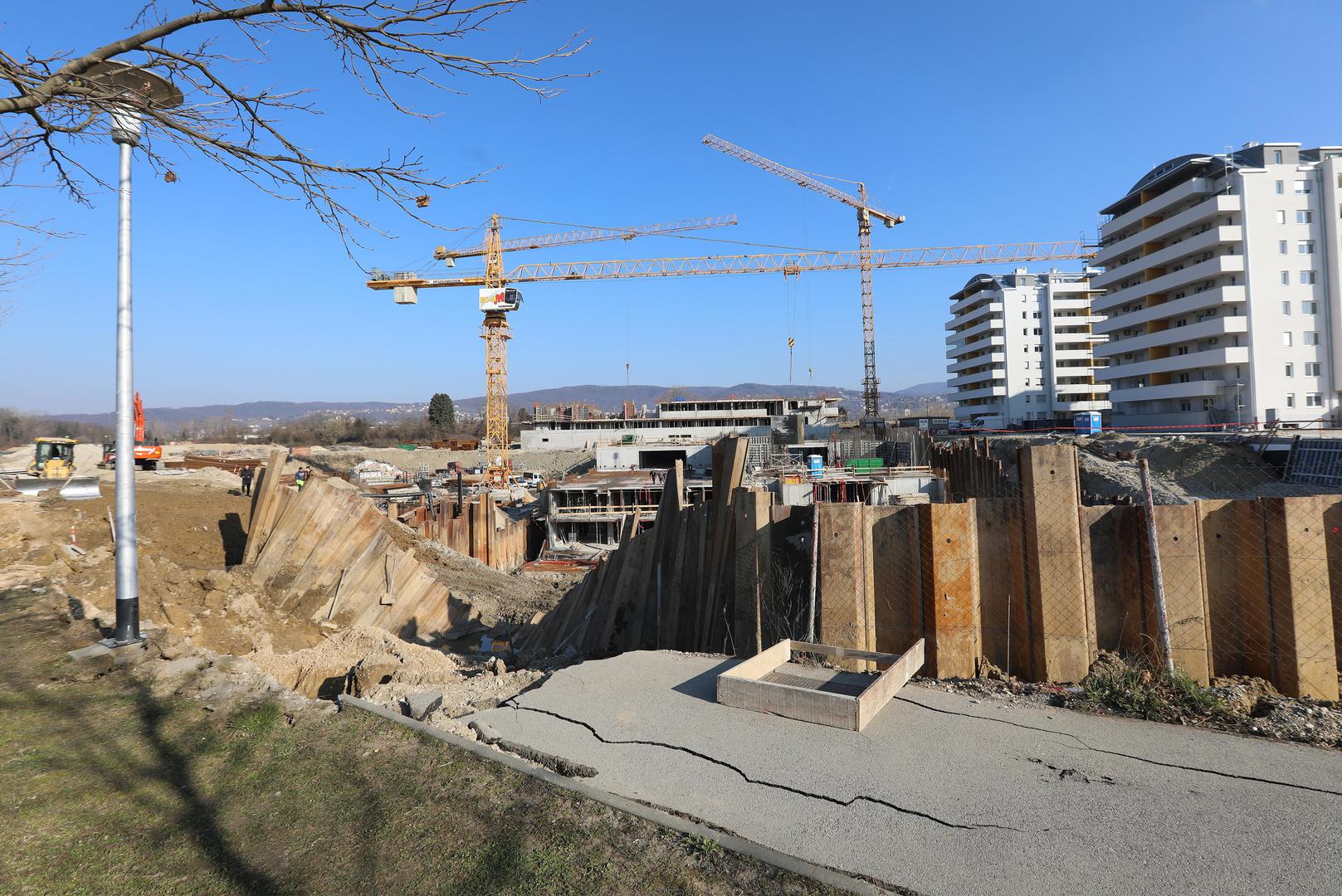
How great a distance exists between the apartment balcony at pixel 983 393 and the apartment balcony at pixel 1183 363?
27.4 meters

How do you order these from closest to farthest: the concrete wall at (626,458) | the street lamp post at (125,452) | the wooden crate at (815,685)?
the wooden crate at (815,685) → the street lamp post at (125,452) → the concrete wall at (626,458)

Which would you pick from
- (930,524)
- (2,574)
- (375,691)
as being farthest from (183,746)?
(2,574)

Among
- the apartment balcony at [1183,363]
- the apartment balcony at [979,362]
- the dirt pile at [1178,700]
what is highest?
the apartment balcony at [979,362]

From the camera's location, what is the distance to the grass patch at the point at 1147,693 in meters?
5.28

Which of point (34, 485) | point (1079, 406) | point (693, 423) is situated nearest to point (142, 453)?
point (34, 485)

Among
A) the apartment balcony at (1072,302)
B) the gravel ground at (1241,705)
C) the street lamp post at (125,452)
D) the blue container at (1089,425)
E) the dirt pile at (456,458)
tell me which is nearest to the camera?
the gravel ground at (1241,705)

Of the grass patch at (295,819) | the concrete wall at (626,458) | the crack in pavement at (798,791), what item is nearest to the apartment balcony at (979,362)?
the concrete wall at (626,458)

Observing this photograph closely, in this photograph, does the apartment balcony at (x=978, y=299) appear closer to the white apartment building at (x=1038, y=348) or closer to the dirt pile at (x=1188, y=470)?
the white apartment building at (x=1038, y=348)

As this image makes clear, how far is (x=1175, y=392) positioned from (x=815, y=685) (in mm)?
52409

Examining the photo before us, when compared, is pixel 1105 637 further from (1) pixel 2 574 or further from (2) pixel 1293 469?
(2) pixel 1293 469

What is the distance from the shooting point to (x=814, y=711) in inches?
210

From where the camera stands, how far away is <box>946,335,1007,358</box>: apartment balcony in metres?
81.2

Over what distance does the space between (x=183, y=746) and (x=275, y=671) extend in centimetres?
385

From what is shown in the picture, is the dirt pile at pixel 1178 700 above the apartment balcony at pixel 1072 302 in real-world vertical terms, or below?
below
